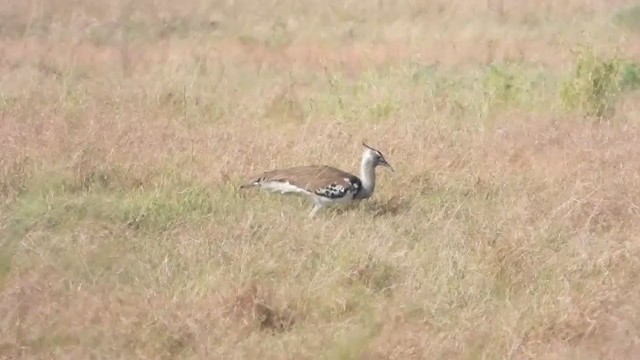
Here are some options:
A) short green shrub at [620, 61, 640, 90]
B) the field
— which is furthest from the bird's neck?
short green shrub at [620, 61, 640, 90]

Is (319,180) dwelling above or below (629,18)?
above

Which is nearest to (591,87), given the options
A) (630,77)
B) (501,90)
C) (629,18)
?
(501,90)

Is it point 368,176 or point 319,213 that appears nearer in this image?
point 319,213

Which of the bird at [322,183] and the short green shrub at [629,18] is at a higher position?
the bird at [322,183]

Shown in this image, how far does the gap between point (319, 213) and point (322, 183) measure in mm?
240

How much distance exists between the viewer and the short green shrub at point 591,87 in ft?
31.6

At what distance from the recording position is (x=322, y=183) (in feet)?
20.1

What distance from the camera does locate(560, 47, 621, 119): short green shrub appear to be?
9617 millimetres

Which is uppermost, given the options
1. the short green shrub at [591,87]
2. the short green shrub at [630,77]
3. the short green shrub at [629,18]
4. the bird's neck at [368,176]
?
the bird's neck at [368,176]

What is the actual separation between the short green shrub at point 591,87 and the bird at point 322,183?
150 inches

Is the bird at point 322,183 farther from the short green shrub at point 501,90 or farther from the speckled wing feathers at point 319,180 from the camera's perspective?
the short green shrub at point 501,90

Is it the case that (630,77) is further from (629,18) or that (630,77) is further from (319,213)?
(319,213)

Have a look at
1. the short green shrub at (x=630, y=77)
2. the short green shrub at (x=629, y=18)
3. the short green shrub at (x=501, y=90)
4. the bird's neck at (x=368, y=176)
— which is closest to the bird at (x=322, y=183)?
the bird's neck at (x=368, y=176)

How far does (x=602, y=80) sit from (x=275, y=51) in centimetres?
576
